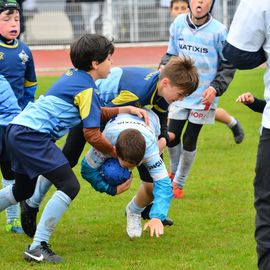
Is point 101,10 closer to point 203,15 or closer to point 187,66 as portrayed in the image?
point 203,15

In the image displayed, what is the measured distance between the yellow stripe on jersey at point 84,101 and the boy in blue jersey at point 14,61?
47.3 inches

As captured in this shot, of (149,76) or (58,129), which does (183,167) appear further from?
(58,129)

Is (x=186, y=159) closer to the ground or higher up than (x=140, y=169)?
closer to the ground

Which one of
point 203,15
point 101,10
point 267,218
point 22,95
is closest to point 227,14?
point 101,10

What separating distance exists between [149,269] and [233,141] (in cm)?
595

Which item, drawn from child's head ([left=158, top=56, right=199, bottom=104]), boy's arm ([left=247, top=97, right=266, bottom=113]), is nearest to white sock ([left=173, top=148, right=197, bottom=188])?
child's head ([left=158, top=56, right=199, bottom=104])

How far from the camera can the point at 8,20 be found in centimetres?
714

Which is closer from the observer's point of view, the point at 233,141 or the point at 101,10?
the point at 233,141

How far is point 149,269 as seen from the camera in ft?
20.1

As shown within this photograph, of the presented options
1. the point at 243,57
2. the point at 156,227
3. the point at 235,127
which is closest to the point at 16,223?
the point at 156,227

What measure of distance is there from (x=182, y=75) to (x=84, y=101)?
0.84 m

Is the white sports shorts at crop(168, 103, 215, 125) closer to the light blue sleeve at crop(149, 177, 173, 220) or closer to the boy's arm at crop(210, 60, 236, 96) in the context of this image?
the boy's arm at crop(210, 60, 236, 96)

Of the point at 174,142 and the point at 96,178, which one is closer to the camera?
the point at 96,178

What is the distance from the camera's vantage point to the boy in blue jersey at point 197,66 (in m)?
8.47
